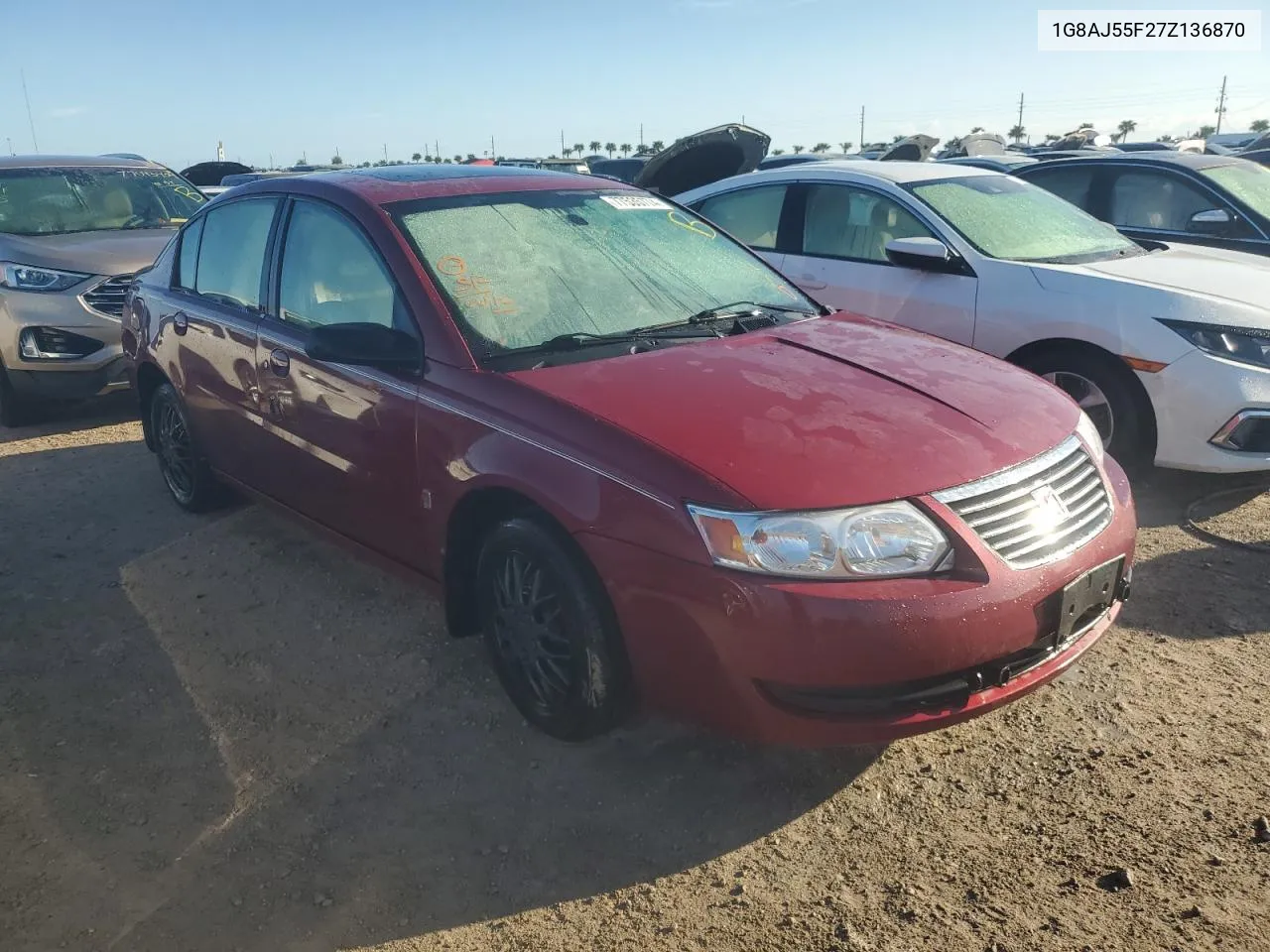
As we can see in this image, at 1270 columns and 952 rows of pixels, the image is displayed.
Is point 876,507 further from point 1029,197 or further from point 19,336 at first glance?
point 19,336

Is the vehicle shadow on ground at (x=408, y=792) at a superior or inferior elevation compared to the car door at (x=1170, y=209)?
inferior

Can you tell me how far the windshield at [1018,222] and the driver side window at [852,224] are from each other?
169mm

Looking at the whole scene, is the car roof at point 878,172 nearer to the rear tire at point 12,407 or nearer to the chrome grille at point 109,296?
the chrome grille at point 109,296

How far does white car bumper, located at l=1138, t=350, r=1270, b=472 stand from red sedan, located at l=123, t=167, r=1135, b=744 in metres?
1.71

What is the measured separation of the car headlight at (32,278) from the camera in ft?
22.0

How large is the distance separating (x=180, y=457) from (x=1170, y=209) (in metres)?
A: 6.45

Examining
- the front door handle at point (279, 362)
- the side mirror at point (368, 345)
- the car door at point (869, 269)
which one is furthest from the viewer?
the car door at point (869, 269)

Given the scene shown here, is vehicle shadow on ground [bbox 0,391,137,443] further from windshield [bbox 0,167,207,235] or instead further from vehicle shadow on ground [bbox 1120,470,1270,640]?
vehicle shadow on ground [bbox 1120,470,1270,640]

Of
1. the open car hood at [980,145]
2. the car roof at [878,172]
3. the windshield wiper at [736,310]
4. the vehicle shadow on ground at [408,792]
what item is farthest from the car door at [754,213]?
the open car hood at [980,145]

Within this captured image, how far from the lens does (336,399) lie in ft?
11.5

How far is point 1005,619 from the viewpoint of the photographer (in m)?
2.46

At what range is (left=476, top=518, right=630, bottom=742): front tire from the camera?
2721mm

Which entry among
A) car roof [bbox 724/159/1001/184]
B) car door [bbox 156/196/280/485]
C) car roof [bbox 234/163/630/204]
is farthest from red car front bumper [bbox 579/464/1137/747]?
car roof [bbox 724/159/1001/184]

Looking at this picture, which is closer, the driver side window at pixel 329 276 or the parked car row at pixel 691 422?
the parked car row at pixel 691 422
